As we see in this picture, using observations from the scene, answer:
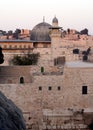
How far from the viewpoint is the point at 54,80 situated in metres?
16.8

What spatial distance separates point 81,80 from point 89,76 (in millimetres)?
375

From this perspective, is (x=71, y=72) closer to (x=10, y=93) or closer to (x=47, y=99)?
(x=47, y=99)

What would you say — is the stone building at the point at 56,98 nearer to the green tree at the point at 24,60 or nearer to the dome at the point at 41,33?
the green tree at the point at 24,60

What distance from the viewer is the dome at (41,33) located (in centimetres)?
3496

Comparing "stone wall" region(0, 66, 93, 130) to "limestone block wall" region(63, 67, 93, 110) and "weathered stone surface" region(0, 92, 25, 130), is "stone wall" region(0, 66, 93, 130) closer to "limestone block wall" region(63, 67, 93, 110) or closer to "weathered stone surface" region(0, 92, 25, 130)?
A: "limestone block wall" region(63, 67, 93, 110)

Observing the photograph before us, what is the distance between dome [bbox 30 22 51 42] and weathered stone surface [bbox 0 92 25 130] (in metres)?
32.2

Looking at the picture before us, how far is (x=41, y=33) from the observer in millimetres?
35344

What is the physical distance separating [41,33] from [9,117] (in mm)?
33256

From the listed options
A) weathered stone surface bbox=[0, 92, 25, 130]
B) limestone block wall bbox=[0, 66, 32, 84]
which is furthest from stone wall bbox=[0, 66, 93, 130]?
weathered stone surface bbox=[0, 92, 25, 130]

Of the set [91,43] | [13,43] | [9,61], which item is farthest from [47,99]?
[91,43]

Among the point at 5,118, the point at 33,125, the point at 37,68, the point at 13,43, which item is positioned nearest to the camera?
the point at 5,118

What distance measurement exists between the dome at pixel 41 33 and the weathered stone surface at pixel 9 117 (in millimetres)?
32214

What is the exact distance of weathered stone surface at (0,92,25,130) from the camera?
6.93 feet

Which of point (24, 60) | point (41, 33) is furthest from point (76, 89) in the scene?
point (41, 33)
